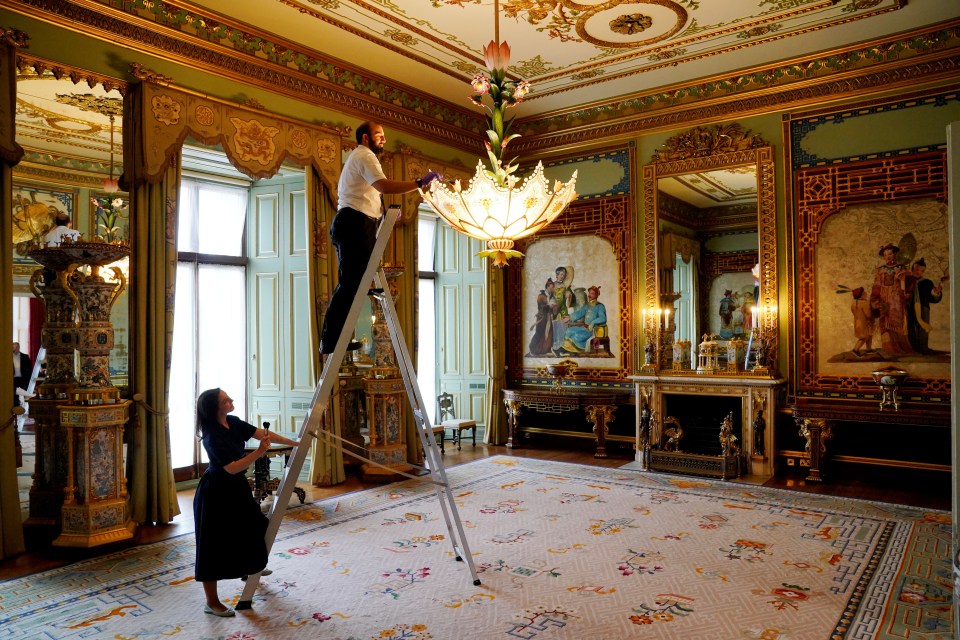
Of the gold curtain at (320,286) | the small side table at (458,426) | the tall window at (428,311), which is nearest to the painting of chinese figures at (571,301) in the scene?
the small side table at (458,426)

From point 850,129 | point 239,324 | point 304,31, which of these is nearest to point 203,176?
point 239,324

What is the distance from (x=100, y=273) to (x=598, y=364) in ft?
19.2

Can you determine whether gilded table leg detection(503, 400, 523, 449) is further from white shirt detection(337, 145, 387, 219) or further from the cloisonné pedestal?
white shirt detection(337, 145, 387, 219)

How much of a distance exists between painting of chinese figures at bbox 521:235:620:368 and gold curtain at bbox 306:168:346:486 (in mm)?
3252

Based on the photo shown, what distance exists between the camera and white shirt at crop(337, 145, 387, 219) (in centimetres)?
383

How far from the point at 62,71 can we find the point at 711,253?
21.9ft

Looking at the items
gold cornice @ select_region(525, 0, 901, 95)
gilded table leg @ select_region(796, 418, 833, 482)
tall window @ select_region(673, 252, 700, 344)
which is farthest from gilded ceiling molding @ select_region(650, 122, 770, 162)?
gilded table leg @ select_region(796, 418, 833, 482)

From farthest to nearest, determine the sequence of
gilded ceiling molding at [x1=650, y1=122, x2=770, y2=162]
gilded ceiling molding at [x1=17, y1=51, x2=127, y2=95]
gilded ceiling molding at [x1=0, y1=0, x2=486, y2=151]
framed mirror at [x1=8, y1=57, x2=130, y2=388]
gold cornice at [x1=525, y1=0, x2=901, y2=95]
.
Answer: framed mirror at [x1=8, y1=57, x2=130, y2=388]
gilded ceiling molding at [x1=650, y1=122, x2=770, y2=162]
gold cornice at [x1=525, y1=0, x2=901, y2=95]
gilded ceiling molding at [x1=0, y1=0, x2=486, y2=151]
gilded ceiling molding at [x1=17, y1=51, x2=127, y2=95]

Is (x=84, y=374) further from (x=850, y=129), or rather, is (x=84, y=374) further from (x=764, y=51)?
(x=850, y=129)

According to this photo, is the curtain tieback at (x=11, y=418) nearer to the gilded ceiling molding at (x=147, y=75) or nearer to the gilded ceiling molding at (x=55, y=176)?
the gilded ceiling molding at (x=147, y=75)

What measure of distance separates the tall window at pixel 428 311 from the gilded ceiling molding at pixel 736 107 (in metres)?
1.91

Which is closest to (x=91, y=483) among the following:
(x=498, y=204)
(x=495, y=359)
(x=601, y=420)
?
(x=498, y=204)

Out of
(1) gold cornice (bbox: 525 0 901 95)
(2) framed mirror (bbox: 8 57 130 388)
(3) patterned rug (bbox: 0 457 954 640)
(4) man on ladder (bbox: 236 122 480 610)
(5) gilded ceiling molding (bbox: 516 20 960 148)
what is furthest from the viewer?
(2) framed mirror (bbox: 8 57 130 388)

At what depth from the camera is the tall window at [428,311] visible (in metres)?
10.2
